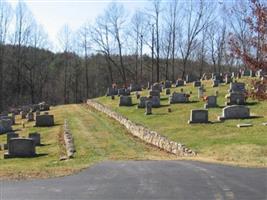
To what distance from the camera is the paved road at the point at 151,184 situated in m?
9.96

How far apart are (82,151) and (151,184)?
8.57m

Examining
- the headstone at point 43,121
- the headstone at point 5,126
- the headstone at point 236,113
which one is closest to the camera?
the headstone at point 236,113

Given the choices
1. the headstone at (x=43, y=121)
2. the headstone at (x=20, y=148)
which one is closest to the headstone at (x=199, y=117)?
the headstone at (x=20, y=148)

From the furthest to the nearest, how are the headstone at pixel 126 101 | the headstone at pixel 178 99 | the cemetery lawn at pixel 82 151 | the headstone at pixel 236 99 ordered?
the headstone at pixel 126 101
the headstone at pixel 178 99
the headstone at pixel 236 99
the cemetery lawn at pixel 82 151

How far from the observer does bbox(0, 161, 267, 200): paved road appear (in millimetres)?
9961

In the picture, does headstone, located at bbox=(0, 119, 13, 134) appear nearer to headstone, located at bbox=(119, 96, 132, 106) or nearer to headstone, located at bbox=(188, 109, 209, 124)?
headstone, located at bbox=(119, 96, 132, 106)

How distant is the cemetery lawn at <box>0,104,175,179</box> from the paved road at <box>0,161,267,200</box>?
4.30 ft

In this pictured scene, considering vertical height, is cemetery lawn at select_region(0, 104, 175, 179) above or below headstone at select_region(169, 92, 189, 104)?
below

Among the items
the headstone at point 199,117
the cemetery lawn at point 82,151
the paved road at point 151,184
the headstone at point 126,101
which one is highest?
the headstone at point 126,101

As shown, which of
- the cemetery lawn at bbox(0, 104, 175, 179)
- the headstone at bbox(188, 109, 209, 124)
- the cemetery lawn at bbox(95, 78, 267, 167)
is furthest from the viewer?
the headstone at bbox(188, 109, 209, 124)

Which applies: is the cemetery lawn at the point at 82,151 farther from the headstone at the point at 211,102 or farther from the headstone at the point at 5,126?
the headstone at the point at 211,102

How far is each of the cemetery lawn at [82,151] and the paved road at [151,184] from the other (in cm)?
131

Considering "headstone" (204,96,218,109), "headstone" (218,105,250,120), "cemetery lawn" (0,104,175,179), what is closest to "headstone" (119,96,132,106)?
"cemetery lawn" (0,104,175,179)

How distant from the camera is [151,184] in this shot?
436 inches
